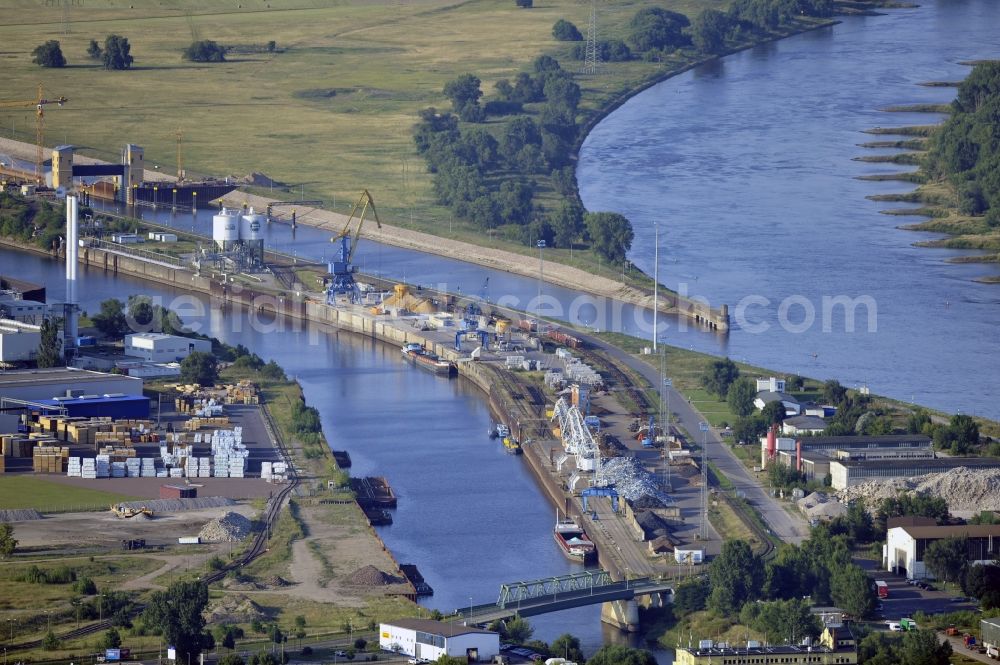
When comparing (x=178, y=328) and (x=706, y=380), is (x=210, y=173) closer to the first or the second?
(x=178, y=328)

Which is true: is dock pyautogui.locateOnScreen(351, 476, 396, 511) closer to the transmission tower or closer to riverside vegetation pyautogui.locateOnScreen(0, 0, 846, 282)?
riverside vegetation pyautogui.locateOnScreen(0, 0, 846, 282)

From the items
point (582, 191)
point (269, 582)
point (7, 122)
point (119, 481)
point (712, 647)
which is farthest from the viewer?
point (7, 122)

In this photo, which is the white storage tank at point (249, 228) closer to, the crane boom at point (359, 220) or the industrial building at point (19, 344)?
the crane boom at point (359, 220)

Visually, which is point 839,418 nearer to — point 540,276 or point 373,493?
point 373,493

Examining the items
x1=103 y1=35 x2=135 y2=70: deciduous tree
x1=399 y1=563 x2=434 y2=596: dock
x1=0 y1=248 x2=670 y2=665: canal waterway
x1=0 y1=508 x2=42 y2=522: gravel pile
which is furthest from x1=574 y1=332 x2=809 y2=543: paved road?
x1=103 y1=35 x2=135 y2=70: deciduous tree

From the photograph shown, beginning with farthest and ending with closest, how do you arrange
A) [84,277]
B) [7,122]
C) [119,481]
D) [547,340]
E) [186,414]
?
[7,122] → [84,277] → [547,340] → [186,414] → [119,481]

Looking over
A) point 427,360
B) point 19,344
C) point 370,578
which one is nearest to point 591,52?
point 427,360

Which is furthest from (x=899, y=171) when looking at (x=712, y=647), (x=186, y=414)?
(x=712, y=647)
